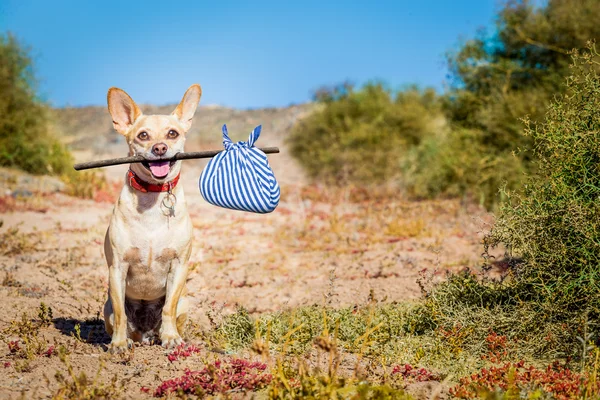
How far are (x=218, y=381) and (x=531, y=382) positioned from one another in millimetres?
2007

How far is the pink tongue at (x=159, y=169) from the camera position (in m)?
4.65

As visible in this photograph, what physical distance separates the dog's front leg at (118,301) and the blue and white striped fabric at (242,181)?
3.13 feet

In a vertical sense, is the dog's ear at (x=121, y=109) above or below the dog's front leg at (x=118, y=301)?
above

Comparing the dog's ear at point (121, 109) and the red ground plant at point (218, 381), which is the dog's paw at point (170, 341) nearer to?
the red ground plant at point (218, 381)

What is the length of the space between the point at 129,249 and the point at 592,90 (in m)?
3.83

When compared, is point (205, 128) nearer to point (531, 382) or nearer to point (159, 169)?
point (159, 169)

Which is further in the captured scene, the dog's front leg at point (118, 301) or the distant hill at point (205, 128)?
the distant hill at point (205, 128)

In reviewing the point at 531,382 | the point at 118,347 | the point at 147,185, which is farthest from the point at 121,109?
the point at 531,382

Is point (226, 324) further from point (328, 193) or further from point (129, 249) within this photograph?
point (328, 193)

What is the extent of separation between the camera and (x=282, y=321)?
556 centimetres

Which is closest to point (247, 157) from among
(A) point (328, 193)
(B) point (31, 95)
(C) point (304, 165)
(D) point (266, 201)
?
(D) point (266, 201)

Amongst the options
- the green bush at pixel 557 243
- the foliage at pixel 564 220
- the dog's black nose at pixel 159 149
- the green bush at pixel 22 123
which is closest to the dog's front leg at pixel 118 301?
the dog's black nose at pixel 159 149

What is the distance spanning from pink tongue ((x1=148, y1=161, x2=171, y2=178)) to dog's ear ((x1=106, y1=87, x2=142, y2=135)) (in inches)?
22.6

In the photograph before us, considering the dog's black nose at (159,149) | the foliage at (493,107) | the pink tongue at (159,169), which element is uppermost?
the foliage at (493,107)
